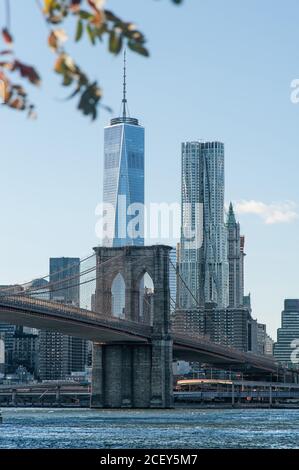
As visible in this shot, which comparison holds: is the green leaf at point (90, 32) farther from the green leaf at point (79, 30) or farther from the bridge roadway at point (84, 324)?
the bridge roadway at point (84, 324)

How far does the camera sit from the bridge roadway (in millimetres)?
99369

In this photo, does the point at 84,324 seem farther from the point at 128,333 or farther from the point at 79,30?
the point at 79,30

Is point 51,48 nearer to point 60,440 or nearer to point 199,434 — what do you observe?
point 60,440

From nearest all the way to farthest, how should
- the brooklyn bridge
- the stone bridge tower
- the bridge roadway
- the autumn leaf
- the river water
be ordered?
the autumn leaf → the river water → the bridge roadway → the brooklyn bridge → the stone bridge tower

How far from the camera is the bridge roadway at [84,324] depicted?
99.4 metres

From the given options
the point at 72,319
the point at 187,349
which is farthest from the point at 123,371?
the point at 72,319

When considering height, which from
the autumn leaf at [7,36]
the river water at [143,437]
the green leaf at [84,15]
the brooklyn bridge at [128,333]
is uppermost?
the brooklyn bridge at [128,333]

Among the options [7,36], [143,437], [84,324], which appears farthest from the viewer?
[84,324]

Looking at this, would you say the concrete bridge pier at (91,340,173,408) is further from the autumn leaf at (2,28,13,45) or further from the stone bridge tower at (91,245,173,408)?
the autumn leaf at (2,28,13,45)

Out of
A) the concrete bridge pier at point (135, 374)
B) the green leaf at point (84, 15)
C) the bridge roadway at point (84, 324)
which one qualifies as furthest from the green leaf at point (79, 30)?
the concrete bridge pier at point (135, 374)

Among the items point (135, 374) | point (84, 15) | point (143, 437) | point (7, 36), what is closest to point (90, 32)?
point (84, 15)

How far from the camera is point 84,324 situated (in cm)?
10712

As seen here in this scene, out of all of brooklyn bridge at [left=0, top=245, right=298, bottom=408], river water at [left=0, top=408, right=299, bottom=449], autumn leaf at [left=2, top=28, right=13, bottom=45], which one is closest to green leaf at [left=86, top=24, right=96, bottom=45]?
autumn leaf at [left=2, top=28, right=13, bottom=45]

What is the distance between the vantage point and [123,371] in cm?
12988
